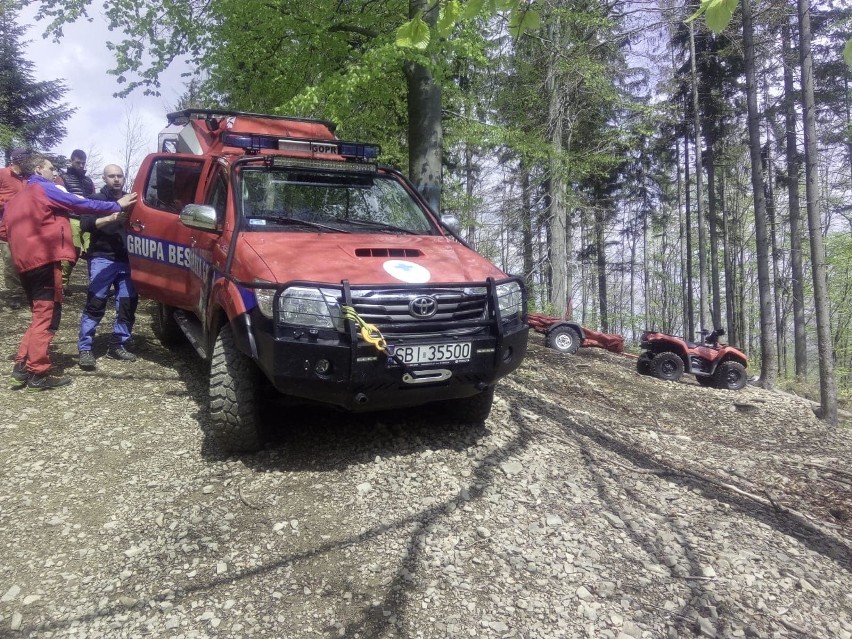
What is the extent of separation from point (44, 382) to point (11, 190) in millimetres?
4267

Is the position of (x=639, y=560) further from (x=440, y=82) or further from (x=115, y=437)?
(x=440, y=82)

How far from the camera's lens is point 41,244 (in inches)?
209

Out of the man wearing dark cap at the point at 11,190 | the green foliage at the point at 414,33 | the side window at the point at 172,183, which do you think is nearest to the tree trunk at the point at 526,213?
the side window at the point at 172,183

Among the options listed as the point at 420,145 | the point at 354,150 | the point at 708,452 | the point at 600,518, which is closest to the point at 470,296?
the point at 600,518

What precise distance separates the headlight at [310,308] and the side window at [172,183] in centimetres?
296

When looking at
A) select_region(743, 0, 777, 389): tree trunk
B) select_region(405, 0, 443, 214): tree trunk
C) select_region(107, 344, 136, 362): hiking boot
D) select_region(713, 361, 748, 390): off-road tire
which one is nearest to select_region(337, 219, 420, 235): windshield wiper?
select_region(107, 344, 136, 362): hiking boot

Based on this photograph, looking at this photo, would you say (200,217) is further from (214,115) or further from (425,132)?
(425,132)

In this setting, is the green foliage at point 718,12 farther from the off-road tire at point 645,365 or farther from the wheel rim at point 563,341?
the wheel rim at point 563,341

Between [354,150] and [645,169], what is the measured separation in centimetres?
2358

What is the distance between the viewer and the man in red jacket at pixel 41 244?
530cm

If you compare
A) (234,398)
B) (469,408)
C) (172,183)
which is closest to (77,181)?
(172,183)

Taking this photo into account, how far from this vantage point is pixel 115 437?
189 inches

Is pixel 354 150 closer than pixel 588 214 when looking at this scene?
Yes

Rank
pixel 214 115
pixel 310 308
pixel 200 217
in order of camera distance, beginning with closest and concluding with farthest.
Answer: pixel 310 308, pixel 200 217, pixel 214 115
